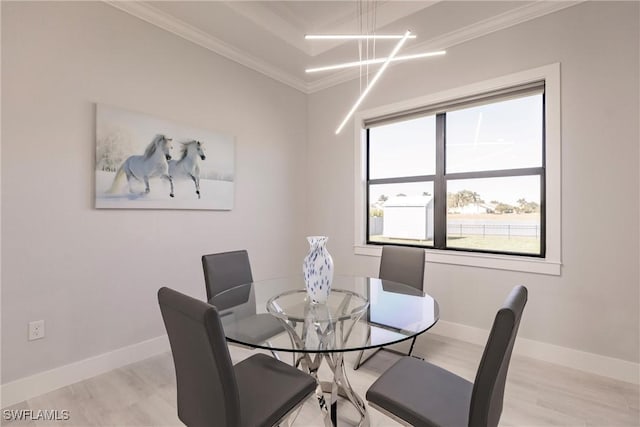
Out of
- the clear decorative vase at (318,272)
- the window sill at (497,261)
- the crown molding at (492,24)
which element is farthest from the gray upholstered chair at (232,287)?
the crown molding at (492,24)

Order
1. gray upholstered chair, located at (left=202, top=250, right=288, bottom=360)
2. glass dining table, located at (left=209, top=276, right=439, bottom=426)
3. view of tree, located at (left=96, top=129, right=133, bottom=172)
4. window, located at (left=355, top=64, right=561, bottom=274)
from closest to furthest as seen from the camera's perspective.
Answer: glass dining table, located at (left=209, top=276, right=439, bottom=426) < gray upholstered chair, located at (left=202, top=250, right=288, bottom=360) < view of tree, located at (left=96, top=129, right=133, bottom=172) < window, located at (left=355, top=64, right=561, bottom=274)

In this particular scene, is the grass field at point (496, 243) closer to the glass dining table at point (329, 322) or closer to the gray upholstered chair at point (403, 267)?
the gray upholstered chair at point (403, 267)

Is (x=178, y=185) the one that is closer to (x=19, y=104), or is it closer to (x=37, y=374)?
(x=19, y=104)

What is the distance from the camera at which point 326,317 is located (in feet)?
5.38

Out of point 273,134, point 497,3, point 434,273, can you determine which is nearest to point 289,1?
point 273,134

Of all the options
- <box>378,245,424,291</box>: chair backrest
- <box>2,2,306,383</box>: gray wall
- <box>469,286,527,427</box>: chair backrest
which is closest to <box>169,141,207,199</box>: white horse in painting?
<box>2,2,306,383</box>: gray wall

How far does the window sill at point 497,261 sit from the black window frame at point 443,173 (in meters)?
0.08

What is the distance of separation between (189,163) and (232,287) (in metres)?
1.23

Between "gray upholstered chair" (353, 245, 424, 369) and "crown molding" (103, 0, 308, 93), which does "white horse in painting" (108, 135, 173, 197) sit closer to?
"crown molding" (103, 0, 308, 93)

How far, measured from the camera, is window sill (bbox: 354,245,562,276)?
2.37 meters

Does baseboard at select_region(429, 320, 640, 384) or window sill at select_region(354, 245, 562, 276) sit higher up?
window sill at select_region(354, 245, 562, 276)

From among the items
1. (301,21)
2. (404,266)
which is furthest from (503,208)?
(301,21)

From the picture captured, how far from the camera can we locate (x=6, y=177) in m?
1.85

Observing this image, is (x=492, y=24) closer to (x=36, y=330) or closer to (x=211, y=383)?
(x=211, y=383)
